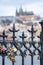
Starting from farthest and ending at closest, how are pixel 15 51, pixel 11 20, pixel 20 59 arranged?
pixel 11 20 < pixel 20 59 < pixel 15 51

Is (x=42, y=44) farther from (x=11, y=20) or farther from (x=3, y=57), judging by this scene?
(x=11, y=20)

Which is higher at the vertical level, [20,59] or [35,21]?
[35,21]

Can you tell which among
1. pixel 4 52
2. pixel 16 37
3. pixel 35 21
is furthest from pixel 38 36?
pixel 35 21

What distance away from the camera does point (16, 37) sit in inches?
89.2

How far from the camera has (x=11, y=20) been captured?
2.92 meters

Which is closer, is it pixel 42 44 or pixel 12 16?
pixel 42 44

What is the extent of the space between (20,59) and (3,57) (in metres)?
Answer: 0.19

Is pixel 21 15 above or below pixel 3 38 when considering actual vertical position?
above

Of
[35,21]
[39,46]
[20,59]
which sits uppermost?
[35,21]

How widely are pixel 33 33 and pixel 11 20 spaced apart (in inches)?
25.5

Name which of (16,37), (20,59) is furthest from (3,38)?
(20,59)

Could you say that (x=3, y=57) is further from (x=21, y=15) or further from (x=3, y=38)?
(x=21, y=15)

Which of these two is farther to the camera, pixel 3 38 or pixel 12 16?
pixel 12 16

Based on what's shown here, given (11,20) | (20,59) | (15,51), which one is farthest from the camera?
(11,20)
